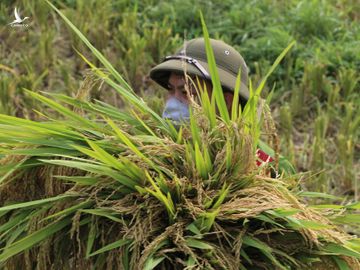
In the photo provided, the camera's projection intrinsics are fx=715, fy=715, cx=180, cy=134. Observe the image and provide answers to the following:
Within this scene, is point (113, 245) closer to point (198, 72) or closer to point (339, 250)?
point (339, 250)

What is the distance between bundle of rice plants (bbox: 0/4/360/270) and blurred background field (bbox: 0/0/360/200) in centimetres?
211

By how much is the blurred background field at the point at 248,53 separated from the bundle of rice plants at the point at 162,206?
2.11 m

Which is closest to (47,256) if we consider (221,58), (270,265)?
(270,265)

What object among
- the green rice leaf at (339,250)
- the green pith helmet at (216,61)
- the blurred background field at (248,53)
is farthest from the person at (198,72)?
the blurred background field at (248,53)

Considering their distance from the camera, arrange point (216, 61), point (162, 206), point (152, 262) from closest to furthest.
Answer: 1. point (152, 262)
2. point (162, 206)
3. point (216, 61)

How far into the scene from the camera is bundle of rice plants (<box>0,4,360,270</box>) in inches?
55.5

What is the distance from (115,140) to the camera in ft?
5.06

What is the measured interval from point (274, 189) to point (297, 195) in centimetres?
15

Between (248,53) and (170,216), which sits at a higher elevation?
(170,216)

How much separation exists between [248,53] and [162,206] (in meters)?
3.08

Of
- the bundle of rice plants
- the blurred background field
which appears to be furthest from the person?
A: the blurred background field

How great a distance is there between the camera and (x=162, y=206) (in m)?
1.44

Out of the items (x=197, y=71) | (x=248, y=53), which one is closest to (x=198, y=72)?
(x=197, y=71)

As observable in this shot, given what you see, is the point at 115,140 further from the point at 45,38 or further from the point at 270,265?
the point at 45,38
